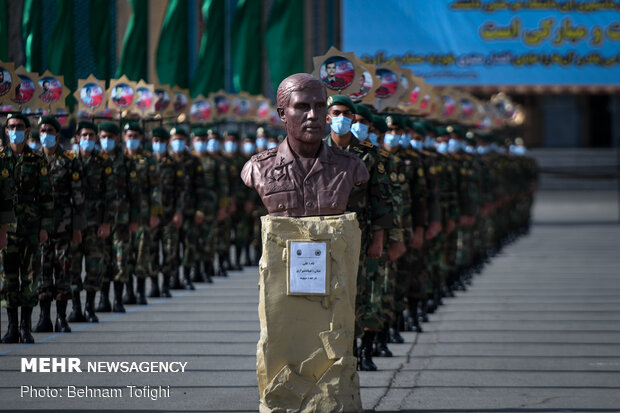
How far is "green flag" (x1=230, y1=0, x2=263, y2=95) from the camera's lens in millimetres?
27750

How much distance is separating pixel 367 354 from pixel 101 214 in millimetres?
4079

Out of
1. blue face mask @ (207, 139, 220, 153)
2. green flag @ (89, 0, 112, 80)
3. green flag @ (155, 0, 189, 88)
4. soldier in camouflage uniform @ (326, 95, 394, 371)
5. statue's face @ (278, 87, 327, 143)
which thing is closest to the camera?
statue's face @ (278, 87, 327, 143)

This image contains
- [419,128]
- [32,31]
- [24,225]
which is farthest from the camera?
[32,31]

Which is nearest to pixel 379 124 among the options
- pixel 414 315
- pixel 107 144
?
pixel 414 315

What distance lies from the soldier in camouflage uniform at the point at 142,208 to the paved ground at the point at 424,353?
0.43 meters

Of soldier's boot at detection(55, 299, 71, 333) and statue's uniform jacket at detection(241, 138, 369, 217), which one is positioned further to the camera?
soldier's boot at detection(55, 299, 71, 333)

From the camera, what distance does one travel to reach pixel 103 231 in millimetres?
13117

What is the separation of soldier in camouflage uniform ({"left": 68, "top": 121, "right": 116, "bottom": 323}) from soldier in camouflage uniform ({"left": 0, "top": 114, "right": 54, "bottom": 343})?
1.52m

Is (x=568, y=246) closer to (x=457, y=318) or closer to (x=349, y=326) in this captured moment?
(x=457, y=318)

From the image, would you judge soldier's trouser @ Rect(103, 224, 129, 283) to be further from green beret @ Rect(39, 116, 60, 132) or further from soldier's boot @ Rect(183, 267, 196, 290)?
soldier's boot @ Rect(183, 267, 196, 290)

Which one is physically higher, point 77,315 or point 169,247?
point 169,247

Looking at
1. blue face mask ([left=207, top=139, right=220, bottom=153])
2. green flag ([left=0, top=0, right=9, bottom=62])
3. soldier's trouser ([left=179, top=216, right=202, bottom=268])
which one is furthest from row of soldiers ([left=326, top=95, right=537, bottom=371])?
green flag ([left=0, top=0, right=9, bottom=62])

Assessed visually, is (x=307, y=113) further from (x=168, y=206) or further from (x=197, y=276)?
(x=197, y=276)

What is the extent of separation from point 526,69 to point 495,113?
1650 cm
